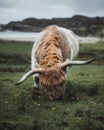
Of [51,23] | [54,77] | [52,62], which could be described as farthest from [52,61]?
[51,23]

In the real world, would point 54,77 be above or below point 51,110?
above

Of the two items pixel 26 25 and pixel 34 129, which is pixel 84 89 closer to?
pixel 34 129

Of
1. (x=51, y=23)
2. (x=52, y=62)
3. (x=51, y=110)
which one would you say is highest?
(x=52, y=62)

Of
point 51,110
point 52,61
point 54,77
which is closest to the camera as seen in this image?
point 54,77

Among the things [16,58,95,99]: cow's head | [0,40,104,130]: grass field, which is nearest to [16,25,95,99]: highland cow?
[16,58,95,99]: cow's head

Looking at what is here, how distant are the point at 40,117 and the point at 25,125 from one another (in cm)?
98

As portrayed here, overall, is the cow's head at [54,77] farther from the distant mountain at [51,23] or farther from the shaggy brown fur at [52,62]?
the distant mountain at [51,23]

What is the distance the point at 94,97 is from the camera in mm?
13609

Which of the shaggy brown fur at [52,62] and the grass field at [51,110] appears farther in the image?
the shaggy brown fur at [52,62]

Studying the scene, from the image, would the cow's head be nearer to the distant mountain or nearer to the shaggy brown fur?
the shaggy brown fur

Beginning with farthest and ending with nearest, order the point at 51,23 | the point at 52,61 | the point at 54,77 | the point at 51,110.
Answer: the point at 51,23
the point at 52,61
the point at 51,110
the point at 54,77

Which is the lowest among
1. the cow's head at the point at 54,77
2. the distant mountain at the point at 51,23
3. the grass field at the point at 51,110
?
the distant mountain at the point at 51,23

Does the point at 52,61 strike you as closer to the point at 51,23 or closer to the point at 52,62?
the point at 52,62

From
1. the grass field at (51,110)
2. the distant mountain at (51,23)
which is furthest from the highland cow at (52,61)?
the distant mountain at (51,23)
